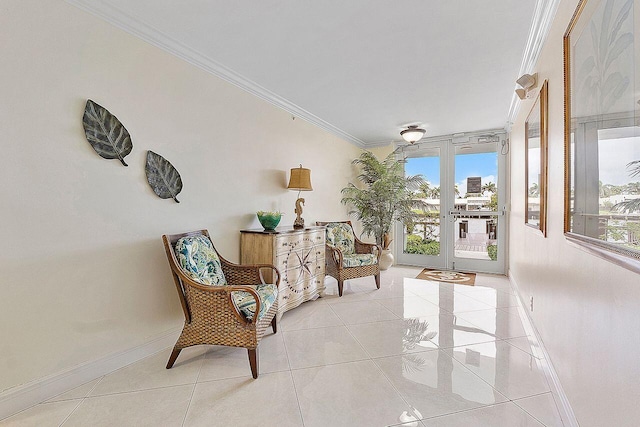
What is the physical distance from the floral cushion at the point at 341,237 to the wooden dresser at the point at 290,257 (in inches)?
23.2

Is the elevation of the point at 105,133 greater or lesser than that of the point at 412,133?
lesser

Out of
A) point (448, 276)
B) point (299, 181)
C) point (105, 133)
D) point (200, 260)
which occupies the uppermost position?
point (105, 133)

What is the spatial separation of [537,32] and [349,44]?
1.40m

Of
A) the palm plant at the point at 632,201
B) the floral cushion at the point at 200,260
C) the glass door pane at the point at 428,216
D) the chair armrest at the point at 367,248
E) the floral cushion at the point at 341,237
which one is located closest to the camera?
the palm plant at the point at 632,201

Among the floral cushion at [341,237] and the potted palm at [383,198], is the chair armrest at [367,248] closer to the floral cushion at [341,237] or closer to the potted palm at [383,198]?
the floral cushion at [341,237]

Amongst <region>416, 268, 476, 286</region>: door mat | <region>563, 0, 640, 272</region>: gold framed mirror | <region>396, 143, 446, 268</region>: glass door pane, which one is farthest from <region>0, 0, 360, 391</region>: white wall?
<region>396, 143, 446, 268</region>: glass door pane

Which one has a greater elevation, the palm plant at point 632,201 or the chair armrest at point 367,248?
the palm plant at point 632,201

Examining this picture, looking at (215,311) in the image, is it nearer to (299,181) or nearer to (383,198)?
(299,181)

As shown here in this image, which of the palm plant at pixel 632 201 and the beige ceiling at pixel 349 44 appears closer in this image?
the palm plant at pixel 632 201

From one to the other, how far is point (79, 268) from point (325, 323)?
81.0 inches

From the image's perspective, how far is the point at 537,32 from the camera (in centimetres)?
222

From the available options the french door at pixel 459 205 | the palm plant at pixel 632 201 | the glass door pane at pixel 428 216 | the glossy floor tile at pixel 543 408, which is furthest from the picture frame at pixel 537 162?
the glass door pane at pixel 428 216

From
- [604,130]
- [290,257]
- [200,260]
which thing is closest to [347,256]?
[290,257]

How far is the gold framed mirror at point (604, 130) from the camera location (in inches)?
34.7
